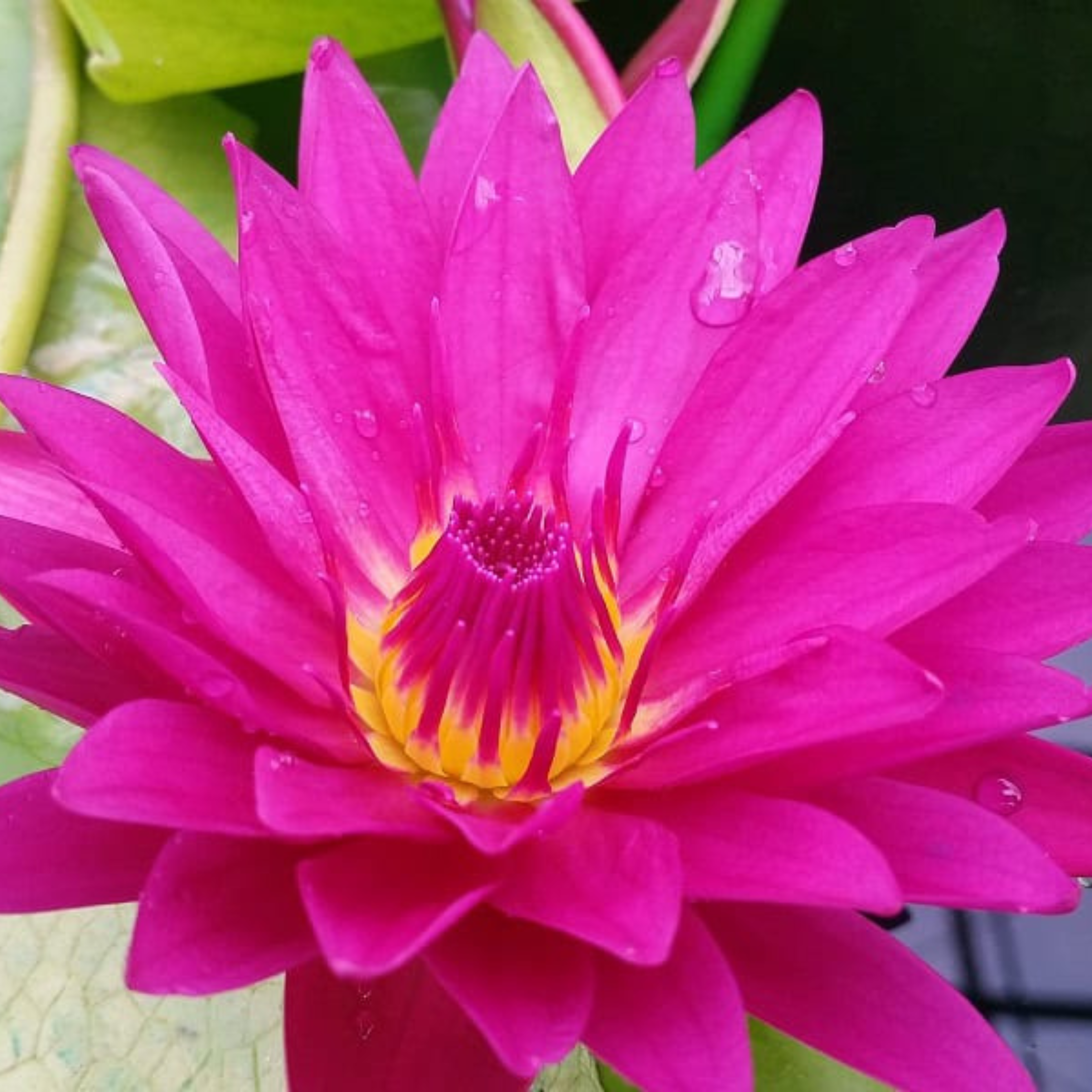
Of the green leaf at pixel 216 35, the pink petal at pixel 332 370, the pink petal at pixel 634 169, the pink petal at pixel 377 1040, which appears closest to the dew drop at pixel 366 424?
the pink petal at pixel 332 370

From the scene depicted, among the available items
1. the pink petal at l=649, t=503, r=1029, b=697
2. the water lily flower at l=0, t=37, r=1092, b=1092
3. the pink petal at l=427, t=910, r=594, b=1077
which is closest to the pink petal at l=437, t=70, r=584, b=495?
the water lily flower at l=0, t=37, r=1092, b=1092

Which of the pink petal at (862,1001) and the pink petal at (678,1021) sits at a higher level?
the pink petal at (678,1021)

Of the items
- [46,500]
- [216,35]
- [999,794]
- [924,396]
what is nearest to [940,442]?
[924,396]

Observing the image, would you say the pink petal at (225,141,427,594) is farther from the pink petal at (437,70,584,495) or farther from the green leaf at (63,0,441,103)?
the green leaf at (63,0,441,103)

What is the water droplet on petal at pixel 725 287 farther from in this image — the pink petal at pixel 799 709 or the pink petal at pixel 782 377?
the pink petal at pixel 799 709

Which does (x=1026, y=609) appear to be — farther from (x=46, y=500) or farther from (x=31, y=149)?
(x=31, y=149)

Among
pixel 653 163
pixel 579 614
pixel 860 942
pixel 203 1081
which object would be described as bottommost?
pixel 203 1081

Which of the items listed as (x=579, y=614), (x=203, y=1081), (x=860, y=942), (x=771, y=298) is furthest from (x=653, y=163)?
(x=203, y=1081)

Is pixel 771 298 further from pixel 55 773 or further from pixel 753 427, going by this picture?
pixel 55 773
